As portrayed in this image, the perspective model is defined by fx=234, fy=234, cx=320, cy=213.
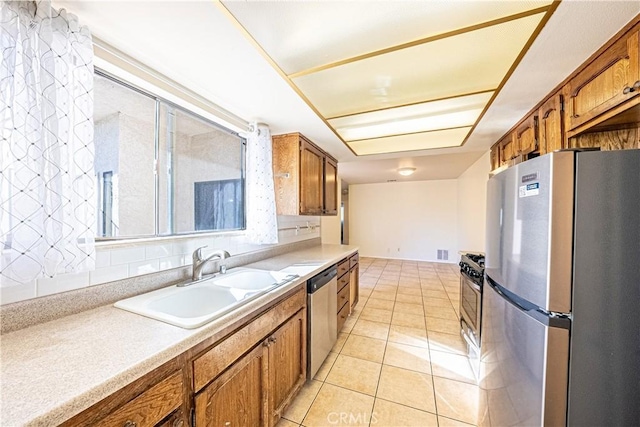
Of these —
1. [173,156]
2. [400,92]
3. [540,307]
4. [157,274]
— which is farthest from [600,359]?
[173,156]

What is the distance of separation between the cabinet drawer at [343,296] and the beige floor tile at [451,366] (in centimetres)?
93

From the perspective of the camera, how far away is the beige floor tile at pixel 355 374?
1.78m

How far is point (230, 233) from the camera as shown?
1.93m

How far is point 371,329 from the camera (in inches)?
105

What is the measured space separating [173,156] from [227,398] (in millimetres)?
1494

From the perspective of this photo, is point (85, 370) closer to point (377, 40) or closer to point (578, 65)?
point (377, 40)

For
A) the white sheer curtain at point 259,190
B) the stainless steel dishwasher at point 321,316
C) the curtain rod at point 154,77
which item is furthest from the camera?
Answer: the white sheer curtain at point 259,190

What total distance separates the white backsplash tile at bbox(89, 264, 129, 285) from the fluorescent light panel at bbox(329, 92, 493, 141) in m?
1.92

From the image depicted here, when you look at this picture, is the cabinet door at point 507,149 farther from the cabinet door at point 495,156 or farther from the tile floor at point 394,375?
the tile floor at point 394,375

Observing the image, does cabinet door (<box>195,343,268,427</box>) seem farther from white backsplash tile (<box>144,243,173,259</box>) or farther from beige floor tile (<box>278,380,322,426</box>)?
white backsplash tile (<box>144,243,173,259</box>)

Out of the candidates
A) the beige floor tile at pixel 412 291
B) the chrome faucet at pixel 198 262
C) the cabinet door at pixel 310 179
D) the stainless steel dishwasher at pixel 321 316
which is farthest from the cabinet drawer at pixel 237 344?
the beige floor tile at pixel 412 291

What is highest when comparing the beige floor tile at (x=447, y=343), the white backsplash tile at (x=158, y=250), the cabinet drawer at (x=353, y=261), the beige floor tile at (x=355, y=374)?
the white backsplash tile at (x=158, y=250)

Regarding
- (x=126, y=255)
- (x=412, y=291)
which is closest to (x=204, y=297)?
(x=126, y=255)

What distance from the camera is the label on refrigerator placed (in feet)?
2.99
